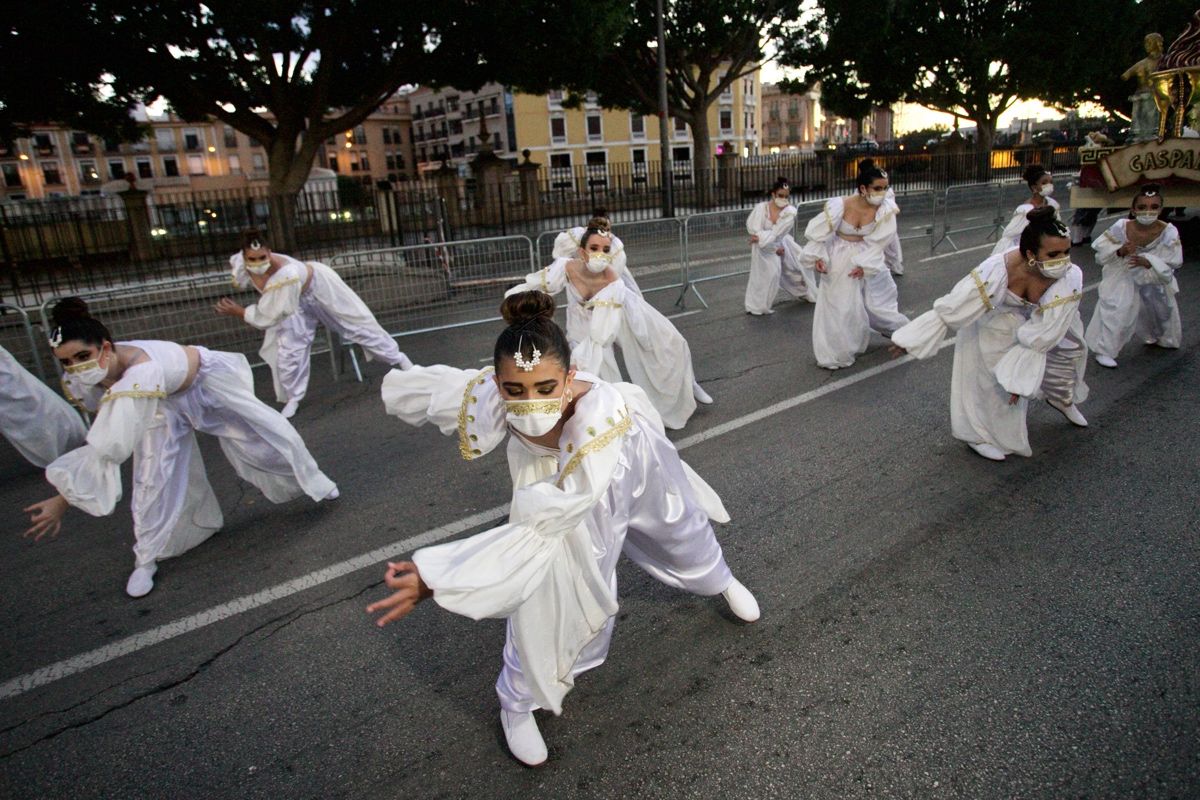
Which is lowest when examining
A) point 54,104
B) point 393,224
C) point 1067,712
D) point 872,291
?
point 1067,712

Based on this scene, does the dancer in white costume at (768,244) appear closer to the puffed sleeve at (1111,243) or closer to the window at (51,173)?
the puffed sleeve at (1111,243)

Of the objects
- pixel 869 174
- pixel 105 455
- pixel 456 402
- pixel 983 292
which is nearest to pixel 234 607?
pixel 105 455

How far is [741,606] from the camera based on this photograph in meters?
3.14

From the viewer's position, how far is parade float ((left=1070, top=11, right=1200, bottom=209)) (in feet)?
36.3

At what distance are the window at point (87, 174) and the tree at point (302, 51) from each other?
74862 mm

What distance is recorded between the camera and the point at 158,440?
387cm

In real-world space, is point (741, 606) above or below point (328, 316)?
below

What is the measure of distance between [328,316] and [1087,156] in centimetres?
1259

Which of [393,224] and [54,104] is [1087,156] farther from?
[54,104]

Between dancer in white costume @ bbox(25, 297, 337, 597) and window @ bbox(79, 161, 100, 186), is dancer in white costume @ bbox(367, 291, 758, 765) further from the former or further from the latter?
window @ bbox(79, 161, 100, 186)

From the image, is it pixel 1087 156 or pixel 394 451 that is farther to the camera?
pixel 1087 156

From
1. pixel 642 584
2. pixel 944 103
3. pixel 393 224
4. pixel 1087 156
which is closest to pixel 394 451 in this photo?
pixel 642 584

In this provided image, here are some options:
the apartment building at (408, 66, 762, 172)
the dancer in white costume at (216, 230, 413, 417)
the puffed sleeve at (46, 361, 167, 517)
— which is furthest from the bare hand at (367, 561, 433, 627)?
the apartment building at (408, 66, 762, 172)

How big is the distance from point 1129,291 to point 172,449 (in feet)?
24.8
